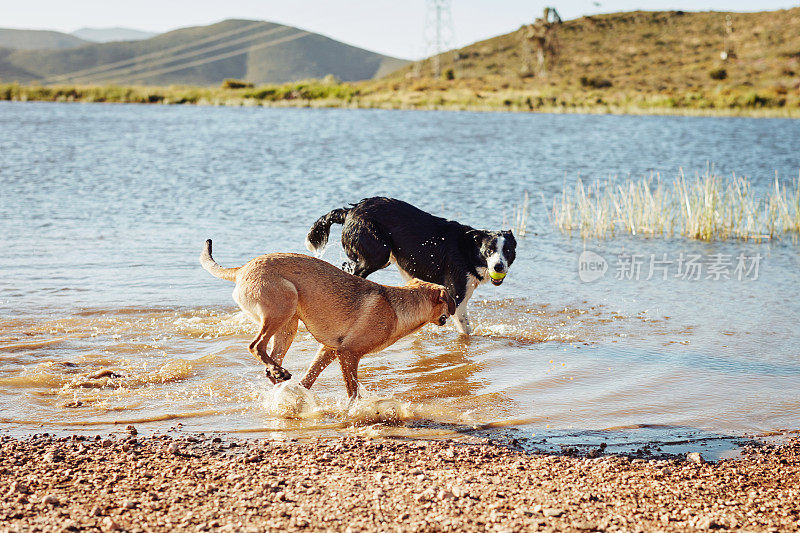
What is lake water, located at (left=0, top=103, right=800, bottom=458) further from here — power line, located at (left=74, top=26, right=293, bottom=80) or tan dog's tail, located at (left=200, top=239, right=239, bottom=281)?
power line, located at (left=74, top=26, right=293, bottom=80)

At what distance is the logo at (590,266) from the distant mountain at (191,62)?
140322 millimetres

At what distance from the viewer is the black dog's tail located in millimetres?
9438

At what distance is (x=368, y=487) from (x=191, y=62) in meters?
183

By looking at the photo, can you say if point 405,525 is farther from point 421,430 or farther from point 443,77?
point 443,77

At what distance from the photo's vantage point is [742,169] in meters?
25.6

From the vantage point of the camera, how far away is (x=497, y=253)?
327 inches

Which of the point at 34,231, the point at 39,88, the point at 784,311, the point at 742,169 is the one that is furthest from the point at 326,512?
the point at 39,88

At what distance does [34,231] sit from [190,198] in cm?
534

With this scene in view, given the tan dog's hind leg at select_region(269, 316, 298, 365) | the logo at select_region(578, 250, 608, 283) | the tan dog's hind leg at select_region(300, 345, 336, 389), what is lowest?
the logo at select_region(578, 250, 608, 283)

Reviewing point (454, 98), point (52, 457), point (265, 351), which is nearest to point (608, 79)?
point (454, 98)

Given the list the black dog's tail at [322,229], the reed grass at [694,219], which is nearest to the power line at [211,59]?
the reed grass at [694,219]

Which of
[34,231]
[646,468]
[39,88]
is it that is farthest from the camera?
[39,88]

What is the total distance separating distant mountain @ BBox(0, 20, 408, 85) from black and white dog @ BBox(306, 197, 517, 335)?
144m

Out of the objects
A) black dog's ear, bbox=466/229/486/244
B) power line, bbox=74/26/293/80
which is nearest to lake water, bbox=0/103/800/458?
black dog's ear, bbox=466/229/486/244
